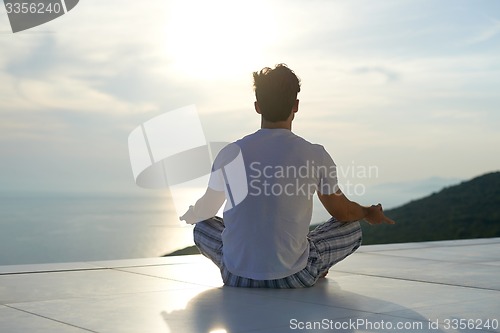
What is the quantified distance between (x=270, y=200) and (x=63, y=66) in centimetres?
1133

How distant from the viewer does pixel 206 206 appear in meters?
3.67

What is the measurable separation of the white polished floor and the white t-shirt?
A: 0.61 feet

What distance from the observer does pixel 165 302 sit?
3225 mm

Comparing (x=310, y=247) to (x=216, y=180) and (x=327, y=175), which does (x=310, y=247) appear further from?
(x=216, y=180)

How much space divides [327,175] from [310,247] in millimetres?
387

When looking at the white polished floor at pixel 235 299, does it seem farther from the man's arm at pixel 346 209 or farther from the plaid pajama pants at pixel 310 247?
the man's arm at pixel 346 209

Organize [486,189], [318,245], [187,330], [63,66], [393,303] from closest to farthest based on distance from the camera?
[187,330], [393,303], [318,245], [63,66], [486,189]

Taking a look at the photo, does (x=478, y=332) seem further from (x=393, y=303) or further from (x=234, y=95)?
(x=234, y=95)

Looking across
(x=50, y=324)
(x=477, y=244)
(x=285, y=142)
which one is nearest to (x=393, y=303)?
(x=285, y=142)

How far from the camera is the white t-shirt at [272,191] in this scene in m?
3.42

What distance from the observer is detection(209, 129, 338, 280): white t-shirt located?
11.2 feet

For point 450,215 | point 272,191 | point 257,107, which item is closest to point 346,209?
point 272,191

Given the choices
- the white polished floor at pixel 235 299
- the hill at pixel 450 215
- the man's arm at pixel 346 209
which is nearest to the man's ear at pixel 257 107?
the man's arm at pixel 346 209

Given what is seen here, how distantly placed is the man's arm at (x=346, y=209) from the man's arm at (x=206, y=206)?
0.46 m
